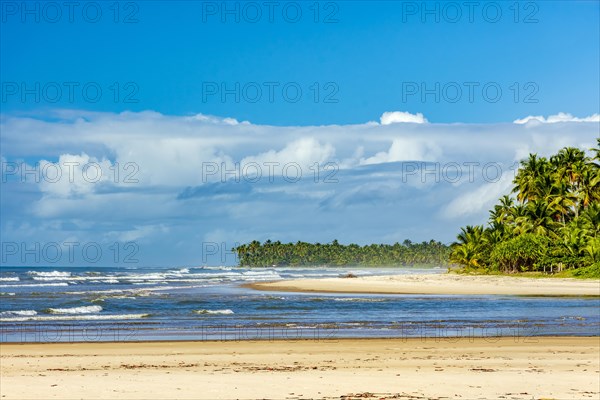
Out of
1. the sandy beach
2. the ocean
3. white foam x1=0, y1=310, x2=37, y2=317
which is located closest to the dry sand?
the ocean

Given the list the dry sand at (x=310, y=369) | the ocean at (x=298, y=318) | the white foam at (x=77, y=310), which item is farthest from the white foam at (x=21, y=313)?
the dry sand at (x=310, y=369)

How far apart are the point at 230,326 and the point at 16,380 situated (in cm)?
1649

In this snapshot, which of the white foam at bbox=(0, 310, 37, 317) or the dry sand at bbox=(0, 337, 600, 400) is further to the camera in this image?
the white foam at bbox=(0, 310, 37, 317)

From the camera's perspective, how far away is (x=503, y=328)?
101 feet

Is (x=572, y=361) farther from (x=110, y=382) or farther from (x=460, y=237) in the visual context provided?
(x=460, y=237)

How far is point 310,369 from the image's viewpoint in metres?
19.2

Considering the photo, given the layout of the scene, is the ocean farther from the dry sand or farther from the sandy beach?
the sandy beach

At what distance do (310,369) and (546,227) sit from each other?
80456 millimetres

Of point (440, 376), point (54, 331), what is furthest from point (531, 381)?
point (54, 331)

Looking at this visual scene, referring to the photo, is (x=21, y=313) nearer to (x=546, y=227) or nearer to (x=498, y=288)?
(x=498, y=288)

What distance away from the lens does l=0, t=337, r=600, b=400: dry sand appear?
15.3 meters

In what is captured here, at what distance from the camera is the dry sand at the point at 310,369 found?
1531 cm

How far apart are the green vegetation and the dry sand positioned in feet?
191

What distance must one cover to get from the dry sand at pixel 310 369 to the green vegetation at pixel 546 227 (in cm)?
5832
